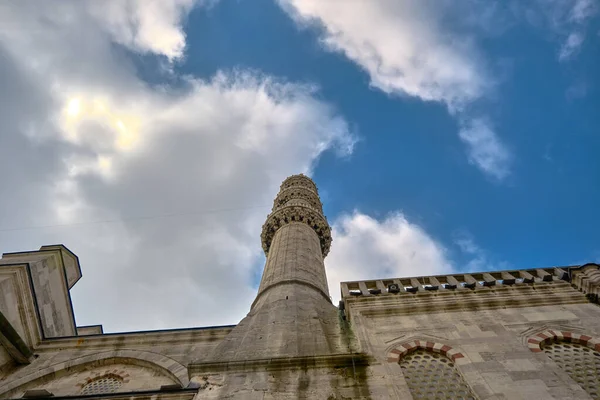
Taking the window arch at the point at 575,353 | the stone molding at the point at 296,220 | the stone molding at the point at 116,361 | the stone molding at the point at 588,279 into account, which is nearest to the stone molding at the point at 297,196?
the stone molding at the point at 296,220

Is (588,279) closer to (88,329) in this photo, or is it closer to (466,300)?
(466,300)

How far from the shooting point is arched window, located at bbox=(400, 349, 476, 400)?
842 centimetres

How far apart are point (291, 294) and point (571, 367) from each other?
24.3ft

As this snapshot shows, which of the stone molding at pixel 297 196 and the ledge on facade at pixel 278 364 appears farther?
the stone molding at pixel 297 196

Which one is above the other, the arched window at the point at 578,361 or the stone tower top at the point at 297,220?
the stone tower top at the point at 297,220

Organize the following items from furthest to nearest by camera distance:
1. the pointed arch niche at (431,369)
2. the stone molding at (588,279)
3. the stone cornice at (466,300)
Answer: the stone molding at (588,279), the stone cornice at (466,300), the pointed arch niche at (431,369)

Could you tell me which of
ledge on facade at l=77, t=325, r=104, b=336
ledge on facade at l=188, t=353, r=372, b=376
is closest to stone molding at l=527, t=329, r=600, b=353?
ledge on facade at l=188, t=353, r=372, b=376

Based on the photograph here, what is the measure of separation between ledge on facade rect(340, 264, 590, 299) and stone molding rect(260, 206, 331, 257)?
9.40 m

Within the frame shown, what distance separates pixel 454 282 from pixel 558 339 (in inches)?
124

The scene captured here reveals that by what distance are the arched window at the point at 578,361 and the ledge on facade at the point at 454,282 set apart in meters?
2.46

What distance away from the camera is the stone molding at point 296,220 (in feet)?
73.6

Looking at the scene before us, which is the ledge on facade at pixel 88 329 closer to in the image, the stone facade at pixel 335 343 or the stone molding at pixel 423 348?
the stone facade at pixel 335 343

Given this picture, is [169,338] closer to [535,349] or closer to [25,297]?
[25,297]

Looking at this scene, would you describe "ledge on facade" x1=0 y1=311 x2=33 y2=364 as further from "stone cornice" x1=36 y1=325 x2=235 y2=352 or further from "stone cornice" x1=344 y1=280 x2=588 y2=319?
"stone cornice" x1=344 y1=280 x2=588 y2=319
